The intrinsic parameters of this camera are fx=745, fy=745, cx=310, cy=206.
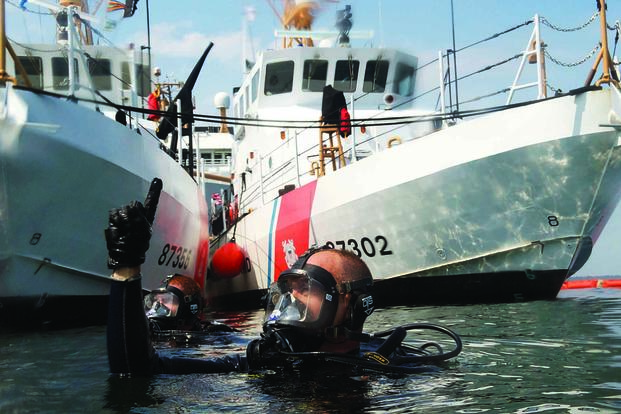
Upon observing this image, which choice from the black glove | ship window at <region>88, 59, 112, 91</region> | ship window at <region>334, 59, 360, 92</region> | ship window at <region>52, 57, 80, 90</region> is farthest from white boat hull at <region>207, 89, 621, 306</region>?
the black glove

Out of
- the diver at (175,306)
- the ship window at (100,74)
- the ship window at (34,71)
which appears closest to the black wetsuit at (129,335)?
the diver at (175,306)

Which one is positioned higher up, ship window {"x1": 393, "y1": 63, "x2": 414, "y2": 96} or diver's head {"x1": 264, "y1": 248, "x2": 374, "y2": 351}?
ship window {"x1": 393, "y1": 63, "x2": 414, "y2": 96}

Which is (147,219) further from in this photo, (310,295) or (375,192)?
(375,192)

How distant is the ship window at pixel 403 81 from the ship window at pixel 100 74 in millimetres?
6398

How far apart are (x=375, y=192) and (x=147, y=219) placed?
7.50m

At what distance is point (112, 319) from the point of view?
3.42 m

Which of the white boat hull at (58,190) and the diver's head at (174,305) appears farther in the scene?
the white boat hull at (58,190)

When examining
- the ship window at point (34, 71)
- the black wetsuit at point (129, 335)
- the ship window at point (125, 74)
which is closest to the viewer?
the black wetsuit at point (129, 335)

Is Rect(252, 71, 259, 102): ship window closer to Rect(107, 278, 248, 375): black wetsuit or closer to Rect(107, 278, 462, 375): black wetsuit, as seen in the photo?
Rect(107, 278, 462, 375): black wetsuit

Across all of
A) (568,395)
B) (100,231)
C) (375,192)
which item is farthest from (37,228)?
(568,395)

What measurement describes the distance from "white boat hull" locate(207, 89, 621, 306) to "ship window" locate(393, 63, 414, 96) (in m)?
5.14

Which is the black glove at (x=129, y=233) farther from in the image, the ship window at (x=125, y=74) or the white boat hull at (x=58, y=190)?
the ship window at (x=125, y=74)

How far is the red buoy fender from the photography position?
584 inches

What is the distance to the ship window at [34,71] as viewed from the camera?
8.48 meters
